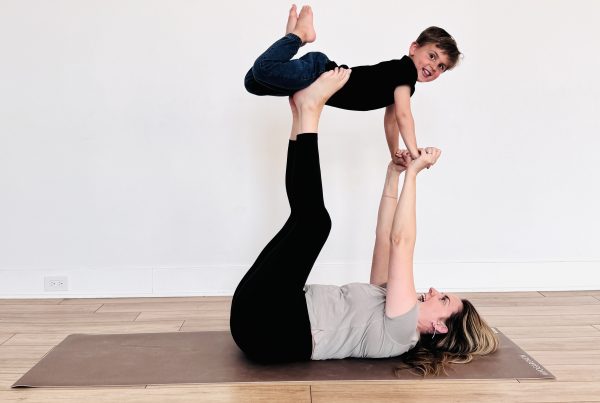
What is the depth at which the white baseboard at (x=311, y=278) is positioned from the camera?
393 cm

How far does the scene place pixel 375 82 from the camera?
2.83 metres

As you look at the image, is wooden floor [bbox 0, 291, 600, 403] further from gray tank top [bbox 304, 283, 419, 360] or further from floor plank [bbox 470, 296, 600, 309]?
gray tank top [bbox 304, 283, 419, 360]

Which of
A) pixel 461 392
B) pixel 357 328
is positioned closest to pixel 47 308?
pixel 357 328

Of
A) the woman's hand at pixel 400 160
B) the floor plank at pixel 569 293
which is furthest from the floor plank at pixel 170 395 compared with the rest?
the floor plank at pixel 569 293

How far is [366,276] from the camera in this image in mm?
3996

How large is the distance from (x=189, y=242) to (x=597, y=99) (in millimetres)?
2705

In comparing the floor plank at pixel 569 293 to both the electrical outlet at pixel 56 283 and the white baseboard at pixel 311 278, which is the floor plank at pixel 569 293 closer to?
the white baseboard at pixel 311 278

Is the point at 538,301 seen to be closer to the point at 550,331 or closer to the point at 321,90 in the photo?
the point at 550,331

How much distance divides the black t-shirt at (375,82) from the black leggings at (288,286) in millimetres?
451

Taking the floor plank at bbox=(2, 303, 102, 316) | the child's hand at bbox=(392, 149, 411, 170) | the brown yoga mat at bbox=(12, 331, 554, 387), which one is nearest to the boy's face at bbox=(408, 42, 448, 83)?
the child's hand at bbox=(392, 149, 411, 170)

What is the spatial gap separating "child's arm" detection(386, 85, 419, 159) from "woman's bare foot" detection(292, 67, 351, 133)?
257mm

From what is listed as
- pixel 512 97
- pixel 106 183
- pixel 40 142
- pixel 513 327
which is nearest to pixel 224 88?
pixel 106 183

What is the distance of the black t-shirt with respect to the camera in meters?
2.82

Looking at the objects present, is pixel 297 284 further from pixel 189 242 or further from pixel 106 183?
pixel 106 183
